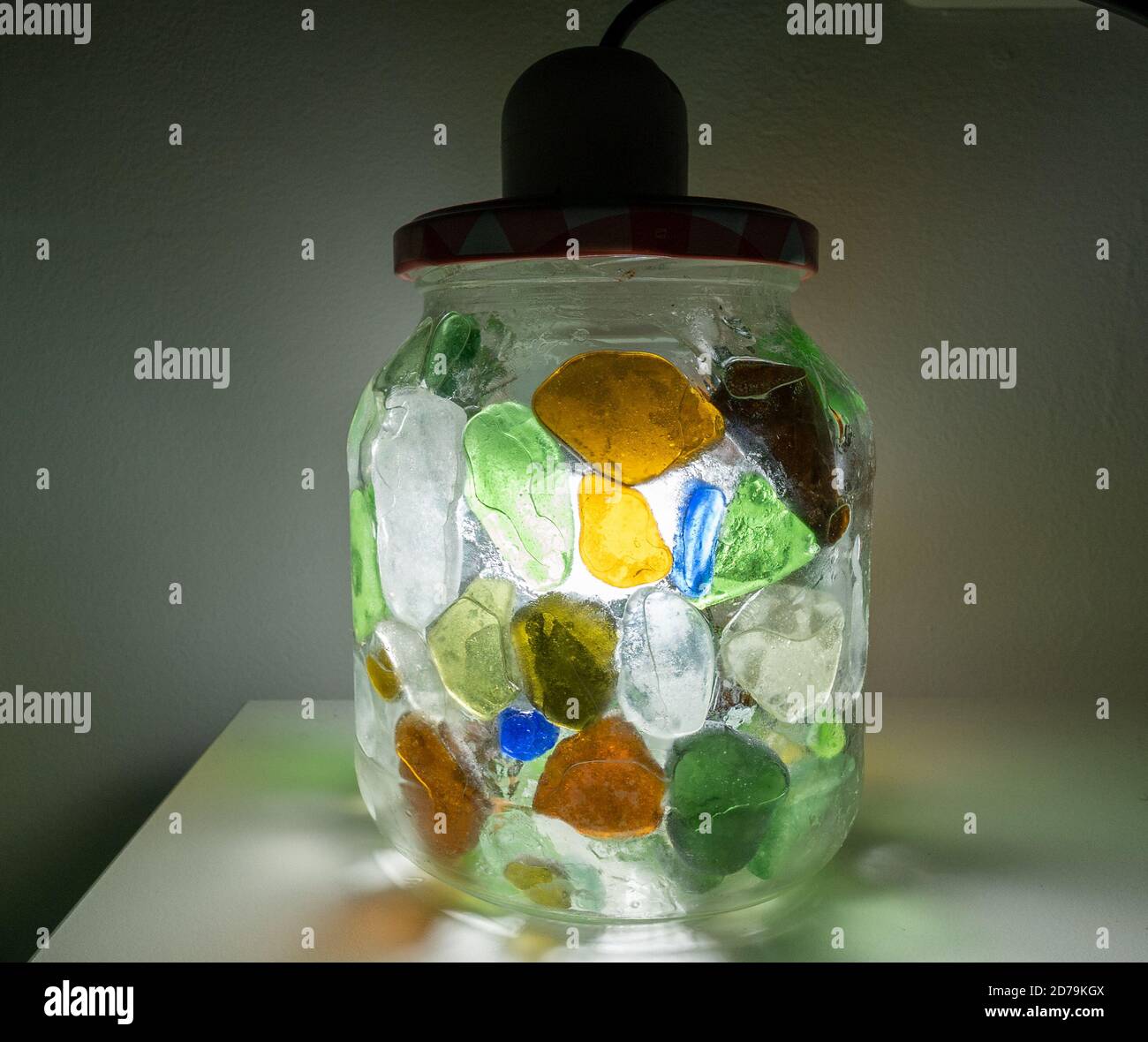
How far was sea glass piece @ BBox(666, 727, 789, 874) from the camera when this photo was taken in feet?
1.68

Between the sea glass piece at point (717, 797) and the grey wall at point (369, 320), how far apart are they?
33cm

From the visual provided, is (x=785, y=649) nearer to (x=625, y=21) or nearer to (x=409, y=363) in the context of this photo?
(x=409, y=363)

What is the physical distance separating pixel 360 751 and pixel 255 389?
1.06 feet

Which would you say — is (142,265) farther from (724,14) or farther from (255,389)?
(724,14)

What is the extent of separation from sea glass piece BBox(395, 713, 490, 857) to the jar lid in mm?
251

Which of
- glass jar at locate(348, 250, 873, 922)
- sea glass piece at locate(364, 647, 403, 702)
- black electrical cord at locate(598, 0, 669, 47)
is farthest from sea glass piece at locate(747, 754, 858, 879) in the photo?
black electrical cord at locate(598, 0, 669, 47)

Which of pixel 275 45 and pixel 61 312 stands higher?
pixel 275 45

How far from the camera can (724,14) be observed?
770mm

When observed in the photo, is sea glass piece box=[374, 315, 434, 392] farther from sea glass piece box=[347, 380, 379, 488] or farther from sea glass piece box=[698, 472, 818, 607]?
sea glass piece box=[698, 472, 818, 607]

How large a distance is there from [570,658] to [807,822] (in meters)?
0.16

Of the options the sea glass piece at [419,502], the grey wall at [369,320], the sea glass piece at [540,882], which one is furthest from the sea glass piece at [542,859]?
the grey wall at [369,320]

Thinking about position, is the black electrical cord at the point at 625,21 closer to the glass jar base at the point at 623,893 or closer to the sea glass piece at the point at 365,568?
the sea glass piece at the point at 365,568

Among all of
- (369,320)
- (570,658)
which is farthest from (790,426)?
(369,320)
